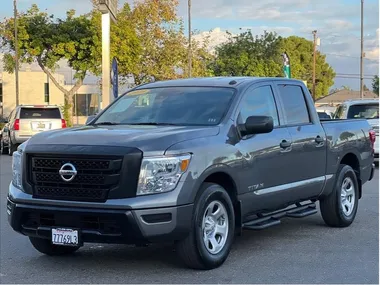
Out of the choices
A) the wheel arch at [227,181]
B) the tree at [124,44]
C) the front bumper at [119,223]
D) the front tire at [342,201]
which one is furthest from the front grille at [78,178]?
the tree at [124,44]

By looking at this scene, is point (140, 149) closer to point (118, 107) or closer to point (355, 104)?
point (118, 107)

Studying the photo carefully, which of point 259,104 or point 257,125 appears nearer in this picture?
point 257,125

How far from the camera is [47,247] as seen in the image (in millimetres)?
6652

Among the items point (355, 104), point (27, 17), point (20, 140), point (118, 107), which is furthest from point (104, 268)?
point (27, 17)

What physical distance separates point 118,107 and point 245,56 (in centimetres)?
4681

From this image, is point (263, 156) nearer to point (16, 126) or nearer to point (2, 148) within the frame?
point (16, 126)

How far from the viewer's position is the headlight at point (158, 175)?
218 inches

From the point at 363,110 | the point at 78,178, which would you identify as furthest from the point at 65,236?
the point at 363,110

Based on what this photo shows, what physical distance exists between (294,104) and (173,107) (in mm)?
1755

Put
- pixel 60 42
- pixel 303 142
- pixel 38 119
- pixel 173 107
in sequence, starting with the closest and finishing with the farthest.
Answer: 1. pixel 173 107
2. pixel 303 142
3. pixel 38 119
4. pixel 60 42

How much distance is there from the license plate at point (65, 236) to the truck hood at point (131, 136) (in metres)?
0.80

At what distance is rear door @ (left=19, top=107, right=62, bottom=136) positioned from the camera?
20734 millimetres

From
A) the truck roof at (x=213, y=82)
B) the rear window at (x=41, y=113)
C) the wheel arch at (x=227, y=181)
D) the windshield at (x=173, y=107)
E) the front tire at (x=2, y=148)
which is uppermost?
the truck roof at (x=213, y=82)

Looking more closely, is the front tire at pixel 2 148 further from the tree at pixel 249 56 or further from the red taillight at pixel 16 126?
the tree at pixel 249 56
